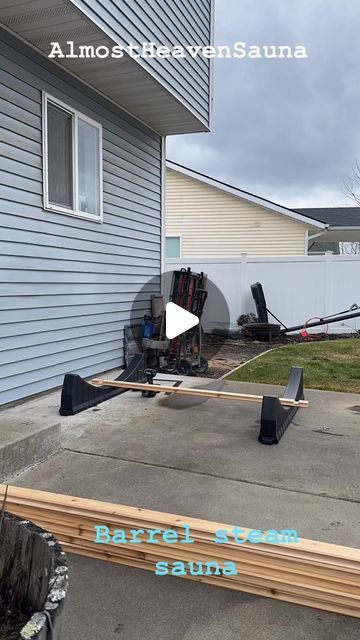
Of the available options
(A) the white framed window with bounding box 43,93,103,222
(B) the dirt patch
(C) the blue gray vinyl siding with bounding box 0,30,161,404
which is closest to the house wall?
(B) the dirt patch

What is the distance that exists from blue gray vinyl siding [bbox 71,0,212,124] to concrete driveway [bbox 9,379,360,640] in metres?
3.60

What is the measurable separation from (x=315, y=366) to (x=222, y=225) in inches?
354

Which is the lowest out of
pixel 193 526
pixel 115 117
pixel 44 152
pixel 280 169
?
pixel 193 526

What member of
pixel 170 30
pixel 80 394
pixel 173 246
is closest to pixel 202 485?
pixel 80 394

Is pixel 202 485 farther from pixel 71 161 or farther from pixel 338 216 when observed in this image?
pixel 338 216

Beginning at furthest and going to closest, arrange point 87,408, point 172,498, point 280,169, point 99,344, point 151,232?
point 280,169, point 151,232, point 99,344, point 87,408, point 172,498

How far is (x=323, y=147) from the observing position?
16453mm

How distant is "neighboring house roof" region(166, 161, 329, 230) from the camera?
14.4 m

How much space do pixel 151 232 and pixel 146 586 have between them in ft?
19.1

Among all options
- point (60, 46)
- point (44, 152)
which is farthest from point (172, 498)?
point (60, 46)

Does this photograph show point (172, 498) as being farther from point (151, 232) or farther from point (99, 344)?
point (151, 232)

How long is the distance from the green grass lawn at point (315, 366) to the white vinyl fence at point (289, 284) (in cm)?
169

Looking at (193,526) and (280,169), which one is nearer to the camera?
(193,526)

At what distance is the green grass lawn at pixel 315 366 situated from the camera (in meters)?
6.01
